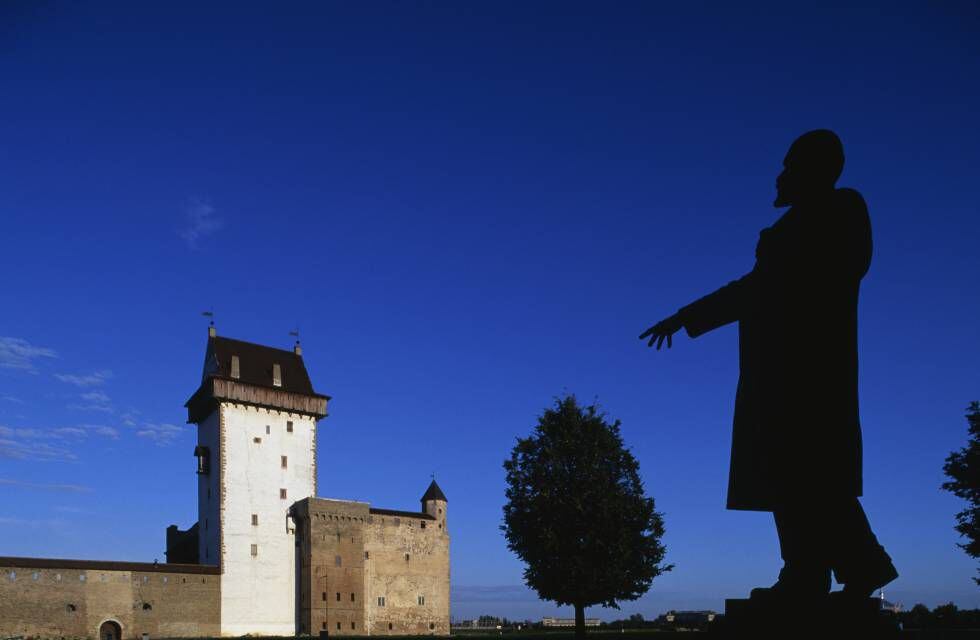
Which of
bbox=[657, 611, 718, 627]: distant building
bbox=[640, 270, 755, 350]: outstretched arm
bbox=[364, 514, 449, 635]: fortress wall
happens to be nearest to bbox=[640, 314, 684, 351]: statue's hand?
bbox=[640, 270, 755, 350]: outstretched arm

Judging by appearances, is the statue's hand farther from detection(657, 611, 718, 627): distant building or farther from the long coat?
detection(657, 611, 718, 627): distant building

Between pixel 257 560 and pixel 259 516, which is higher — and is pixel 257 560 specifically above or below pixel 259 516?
below

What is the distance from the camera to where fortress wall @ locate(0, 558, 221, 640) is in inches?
1882

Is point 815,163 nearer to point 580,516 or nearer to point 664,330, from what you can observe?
point 664,330

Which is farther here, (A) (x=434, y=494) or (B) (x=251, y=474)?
(A) (x=434, y=494)

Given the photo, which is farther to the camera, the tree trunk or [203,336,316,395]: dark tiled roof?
[203,336,316,395]: dark tiled roof

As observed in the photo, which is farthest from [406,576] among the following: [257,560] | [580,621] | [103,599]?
[580,621]

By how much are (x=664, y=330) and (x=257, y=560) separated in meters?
56.9

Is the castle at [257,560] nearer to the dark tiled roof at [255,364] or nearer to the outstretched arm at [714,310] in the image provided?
the dark tiled roof at [255,364]

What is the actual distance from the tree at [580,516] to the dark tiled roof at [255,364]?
3089 cm

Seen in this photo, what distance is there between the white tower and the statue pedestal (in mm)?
56537

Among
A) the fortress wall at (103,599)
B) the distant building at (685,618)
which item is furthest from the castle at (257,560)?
the distant building at (685,618)

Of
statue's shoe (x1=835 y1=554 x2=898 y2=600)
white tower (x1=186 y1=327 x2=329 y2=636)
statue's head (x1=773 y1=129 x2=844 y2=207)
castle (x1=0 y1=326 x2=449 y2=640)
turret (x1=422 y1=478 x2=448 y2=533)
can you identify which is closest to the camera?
statue's shoe (x1=835 y1=554 x2=898 y2=600)

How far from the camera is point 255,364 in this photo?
64125 millimetres
